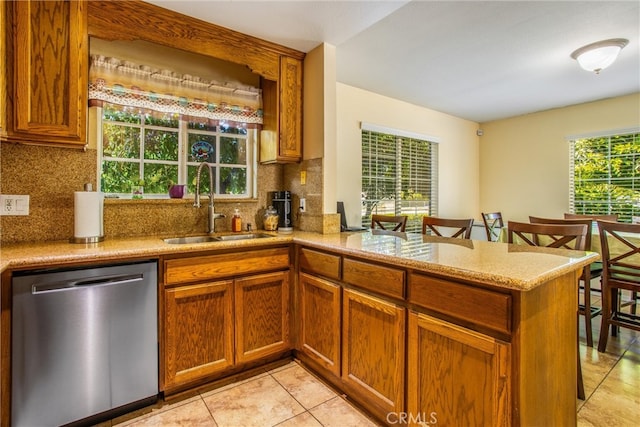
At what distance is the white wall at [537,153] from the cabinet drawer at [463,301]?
14.6 ft

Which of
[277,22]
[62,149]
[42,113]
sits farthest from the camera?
[277,22]

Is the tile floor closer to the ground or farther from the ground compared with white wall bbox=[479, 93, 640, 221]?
closer to the ground

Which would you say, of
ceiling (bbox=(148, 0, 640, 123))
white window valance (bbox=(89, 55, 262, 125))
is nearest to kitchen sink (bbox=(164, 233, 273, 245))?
white window valance (bbox=(89, 55, 262, 125))

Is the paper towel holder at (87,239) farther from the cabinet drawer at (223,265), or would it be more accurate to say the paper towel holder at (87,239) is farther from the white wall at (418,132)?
the white wall at (418,132)

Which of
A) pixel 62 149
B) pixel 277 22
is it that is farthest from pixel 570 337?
pixel 62 149

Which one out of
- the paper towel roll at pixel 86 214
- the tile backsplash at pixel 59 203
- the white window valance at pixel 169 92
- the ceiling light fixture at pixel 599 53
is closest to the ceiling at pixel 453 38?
the ceiling light fixture at pixel 599 53

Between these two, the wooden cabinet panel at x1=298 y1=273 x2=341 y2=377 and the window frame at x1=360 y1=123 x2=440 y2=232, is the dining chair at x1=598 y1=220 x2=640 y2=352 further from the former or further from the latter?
the window frame at x1=360 y1=123 x2=440 y2=232

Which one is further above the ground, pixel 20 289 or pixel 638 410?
pixel 20 289

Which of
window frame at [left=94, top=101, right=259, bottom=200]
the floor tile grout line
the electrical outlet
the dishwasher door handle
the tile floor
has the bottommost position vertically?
the tile floor

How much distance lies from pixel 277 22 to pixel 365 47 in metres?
0.92

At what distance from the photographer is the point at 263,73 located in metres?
2.57

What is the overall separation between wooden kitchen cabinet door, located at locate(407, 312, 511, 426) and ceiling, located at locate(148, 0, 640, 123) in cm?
195

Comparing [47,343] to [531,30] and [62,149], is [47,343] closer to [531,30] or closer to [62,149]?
[62,149]

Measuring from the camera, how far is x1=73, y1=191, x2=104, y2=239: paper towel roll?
1.88 m
